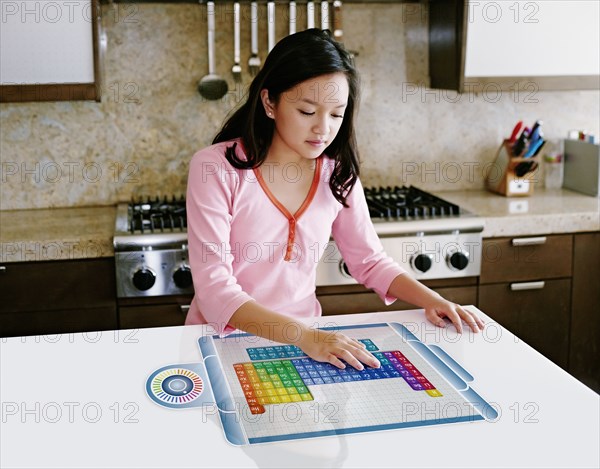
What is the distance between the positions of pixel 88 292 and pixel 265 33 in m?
1.16

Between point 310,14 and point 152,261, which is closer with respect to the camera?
point 152,261

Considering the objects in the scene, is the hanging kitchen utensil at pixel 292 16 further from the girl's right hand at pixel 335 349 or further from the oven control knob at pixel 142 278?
the girl's right hand at pixel 335 349

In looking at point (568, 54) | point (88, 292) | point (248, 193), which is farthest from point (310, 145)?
point (568, 54)

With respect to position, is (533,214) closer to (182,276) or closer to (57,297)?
A: (182,276)

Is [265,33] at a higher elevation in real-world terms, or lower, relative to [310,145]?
higher

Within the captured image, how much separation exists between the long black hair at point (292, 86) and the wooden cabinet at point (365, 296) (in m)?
0.73

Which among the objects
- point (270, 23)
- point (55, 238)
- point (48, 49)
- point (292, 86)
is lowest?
point (55, 238)

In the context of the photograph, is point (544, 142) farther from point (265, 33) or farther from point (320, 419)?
point (320, 419)

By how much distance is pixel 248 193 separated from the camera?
6.01 feet

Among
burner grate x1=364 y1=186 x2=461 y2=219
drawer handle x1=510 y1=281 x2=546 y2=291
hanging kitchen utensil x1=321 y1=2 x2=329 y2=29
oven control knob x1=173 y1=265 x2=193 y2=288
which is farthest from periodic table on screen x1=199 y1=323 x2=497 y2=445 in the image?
hanging kitchen utensil x1=321 y1=2 x2=329 y2=29

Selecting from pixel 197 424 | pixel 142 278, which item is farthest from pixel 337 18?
pixel 197 424

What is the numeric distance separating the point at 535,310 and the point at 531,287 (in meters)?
0.10

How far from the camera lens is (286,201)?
1.88 m

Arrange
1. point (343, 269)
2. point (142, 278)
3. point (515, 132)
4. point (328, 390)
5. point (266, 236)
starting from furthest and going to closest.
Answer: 1. point (515, 132)
2. point (343, 269)
3. point (142, 278)
4. point (266, 236)
5. point (328, 390)
